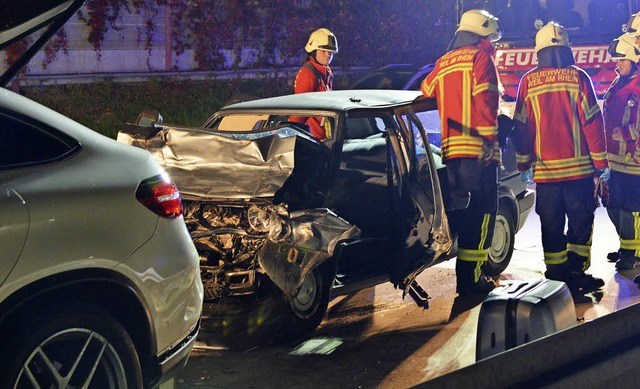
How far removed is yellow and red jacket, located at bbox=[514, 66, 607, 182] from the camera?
7234 mm

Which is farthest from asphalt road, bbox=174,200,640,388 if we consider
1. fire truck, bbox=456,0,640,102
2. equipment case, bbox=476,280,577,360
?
fire truck, bbox=456,0,640,102

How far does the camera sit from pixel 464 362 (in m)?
5.83

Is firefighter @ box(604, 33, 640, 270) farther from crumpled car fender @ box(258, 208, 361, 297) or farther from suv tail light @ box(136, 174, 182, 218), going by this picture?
suv tail light @ box(136, 174, 182, 218)

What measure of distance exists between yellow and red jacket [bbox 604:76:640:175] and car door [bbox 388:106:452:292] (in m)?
2.05

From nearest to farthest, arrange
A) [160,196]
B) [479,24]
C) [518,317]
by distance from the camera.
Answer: [160,196] < [518,317] < [479,24]

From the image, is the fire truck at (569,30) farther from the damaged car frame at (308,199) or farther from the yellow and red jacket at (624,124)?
the damaged car frame at (308,199)

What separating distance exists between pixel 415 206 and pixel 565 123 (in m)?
1.54

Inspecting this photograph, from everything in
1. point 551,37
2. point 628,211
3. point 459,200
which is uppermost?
point 551,37

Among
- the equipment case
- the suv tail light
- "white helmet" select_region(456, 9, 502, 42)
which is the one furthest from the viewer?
"white helmet" select_region(456, 9, 502, 42)

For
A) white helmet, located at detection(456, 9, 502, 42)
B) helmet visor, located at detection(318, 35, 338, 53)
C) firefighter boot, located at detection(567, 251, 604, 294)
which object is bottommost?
firefighter boot, located at detection(567, 251, 604, 294)

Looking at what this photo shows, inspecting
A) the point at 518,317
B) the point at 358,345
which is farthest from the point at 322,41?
the point at 518,317

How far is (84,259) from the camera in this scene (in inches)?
152

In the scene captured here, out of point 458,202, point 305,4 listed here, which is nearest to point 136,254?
point 458,202

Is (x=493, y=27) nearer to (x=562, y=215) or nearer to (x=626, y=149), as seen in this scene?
(x=562, y=215)
